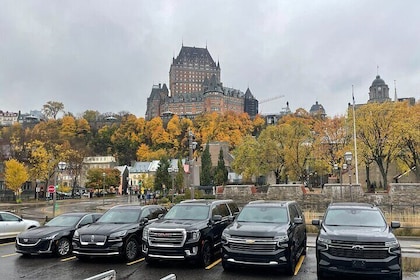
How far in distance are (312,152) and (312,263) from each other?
3881cm

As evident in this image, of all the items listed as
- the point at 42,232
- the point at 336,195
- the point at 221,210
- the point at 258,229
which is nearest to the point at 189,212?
the point at 221,210

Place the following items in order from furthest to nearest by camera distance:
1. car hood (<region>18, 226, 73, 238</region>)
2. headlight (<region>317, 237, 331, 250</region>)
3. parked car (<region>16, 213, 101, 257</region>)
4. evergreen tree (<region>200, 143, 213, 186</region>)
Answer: evergreen tree (<region>200, 143, 213, 186</region>) < car hood (<region>18, 226, 73, 238</region>) < parked car (<region>16, 213, 101, 257</region>) < headlight (<region>317, 237, 331, 250</region>)

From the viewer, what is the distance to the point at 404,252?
14312 mm

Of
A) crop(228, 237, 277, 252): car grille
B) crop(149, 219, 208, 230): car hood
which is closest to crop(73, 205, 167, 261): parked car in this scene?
crop(149, 219, 208, 230): car hood

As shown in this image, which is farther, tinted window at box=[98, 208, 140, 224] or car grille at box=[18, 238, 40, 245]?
tinted window at box=[98, 208, 140, 224]

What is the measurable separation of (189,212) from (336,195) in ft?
78.3

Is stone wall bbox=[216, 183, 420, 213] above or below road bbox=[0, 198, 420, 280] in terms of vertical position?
above

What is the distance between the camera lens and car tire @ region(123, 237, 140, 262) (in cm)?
1253

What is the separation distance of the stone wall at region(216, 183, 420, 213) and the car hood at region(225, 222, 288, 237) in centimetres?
2044

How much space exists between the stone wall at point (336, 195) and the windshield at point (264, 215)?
763 inches

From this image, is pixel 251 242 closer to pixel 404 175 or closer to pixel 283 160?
pixel 283 160

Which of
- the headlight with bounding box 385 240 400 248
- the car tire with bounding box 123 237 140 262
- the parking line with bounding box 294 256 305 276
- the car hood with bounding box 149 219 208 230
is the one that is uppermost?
the car hood with bounding box 149 219 208 230

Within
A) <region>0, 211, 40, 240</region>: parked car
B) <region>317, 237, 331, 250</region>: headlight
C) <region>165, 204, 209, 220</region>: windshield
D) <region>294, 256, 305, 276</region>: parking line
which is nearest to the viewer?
<region>317, 237, 331, 250</region>: headlight

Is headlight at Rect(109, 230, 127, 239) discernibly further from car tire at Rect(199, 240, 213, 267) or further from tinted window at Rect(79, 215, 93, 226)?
tinted window at Rect(79, 215, 93, 226)
